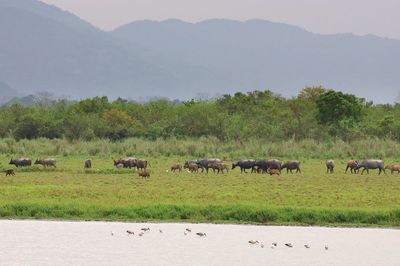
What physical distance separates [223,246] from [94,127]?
55.7 m

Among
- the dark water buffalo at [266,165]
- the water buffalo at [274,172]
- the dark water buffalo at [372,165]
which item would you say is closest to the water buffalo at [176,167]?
the dark water buffalo at [266,165]

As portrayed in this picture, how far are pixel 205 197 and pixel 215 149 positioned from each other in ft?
98.0

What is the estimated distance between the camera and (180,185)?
3212cm

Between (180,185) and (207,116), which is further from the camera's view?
(207,116)

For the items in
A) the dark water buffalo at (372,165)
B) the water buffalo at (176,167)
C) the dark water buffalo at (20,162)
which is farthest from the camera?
the dark water buffalo at (20,162)

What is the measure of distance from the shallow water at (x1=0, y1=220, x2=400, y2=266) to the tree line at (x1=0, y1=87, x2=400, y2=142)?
4605cm

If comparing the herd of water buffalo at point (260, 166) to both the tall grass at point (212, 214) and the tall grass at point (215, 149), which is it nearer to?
the tall grass at point (215, 149)

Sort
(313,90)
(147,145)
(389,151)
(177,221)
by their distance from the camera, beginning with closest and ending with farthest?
(177,221), (389,151), (147,145), (313,90)

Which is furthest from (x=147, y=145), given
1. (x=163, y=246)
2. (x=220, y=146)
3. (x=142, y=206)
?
(x=163, y=246)

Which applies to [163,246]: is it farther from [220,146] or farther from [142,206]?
[220,146]

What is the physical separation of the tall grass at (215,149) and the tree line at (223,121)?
8.89 meters

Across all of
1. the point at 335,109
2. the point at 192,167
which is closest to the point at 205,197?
the point at 192,167

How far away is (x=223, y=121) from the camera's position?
238 ft

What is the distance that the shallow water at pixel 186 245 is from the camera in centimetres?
1691
